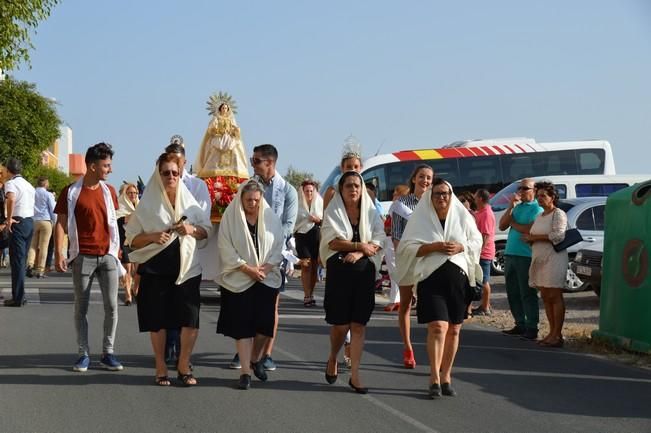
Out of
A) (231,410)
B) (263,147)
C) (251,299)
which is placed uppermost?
(263,147)

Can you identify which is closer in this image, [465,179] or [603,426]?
[603,426]

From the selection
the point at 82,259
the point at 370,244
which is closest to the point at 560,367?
the point at 370,244

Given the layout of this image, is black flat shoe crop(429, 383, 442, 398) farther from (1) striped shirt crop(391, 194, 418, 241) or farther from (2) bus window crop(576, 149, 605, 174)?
(2) bus window crop(576, 149, 605, 174)

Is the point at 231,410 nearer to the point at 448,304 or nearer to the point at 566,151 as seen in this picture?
the point at 448,304

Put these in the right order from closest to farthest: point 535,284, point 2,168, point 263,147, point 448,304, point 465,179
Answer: point 448,304
point 263,147
point 535,284
point 2,168
point 465,179

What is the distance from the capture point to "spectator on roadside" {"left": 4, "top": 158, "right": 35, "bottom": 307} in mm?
14805

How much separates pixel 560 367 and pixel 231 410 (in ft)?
13.0

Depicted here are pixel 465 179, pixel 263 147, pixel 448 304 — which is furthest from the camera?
pixel 465 179

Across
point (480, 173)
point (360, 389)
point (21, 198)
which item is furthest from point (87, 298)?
point (480, 173)

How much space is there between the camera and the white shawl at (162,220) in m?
8.88

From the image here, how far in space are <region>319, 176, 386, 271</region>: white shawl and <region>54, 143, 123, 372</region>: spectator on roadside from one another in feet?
6.38

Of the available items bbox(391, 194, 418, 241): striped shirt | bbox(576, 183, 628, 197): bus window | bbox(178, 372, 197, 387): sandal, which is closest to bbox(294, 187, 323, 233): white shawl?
bbox(391, 194, 418, 241): striped shirt

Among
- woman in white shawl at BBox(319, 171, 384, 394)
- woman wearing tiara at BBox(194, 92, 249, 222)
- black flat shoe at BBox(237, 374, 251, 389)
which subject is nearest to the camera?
black flat shoe at BBox(237, 374, 251, 389)

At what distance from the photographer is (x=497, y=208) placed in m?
23.0
